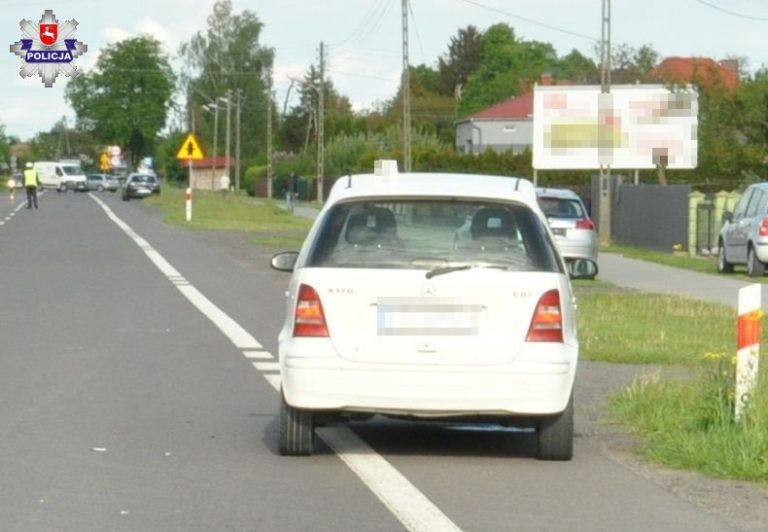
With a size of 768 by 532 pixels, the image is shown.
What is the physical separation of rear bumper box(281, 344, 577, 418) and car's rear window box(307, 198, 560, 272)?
0.54m

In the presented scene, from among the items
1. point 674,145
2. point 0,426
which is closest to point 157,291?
point 0,426

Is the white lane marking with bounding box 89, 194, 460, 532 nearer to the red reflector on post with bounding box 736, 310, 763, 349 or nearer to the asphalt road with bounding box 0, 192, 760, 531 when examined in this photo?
the asphalt road with bounding box 0, 192, 760, 531

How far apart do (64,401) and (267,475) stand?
3.16 metres

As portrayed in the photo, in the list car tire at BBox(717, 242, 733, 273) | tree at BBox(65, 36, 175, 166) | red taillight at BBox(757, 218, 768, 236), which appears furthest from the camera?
tree at BBox(65, 36, 175, 166)

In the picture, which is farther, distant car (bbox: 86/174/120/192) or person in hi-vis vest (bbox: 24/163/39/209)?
distant car (bbox: 86/174/120/192)

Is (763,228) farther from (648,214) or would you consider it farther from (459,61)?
(459,61)

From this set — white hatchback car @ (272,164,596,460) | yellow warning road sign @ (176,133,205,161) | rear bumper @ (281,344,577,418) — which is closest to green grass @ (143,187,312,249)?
yellow warning road sign @ (176,133,205,161)

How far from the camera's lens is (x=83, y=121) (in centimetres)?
15912

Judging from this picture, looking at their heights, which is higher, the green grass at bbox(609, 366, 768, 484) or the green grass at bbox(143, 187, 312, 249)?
the green grass at bbox(609, 366, 768, 484)

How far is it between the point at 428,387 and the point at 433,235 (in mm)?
818

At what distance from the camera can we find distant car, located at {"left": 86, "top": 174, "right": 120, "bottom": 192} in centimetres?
13025

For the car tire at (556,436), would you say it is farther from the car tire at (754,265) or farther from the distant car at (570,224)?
the car tire at (754,265)

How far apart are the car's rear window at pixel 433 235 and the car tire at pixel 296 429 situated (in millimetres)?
847

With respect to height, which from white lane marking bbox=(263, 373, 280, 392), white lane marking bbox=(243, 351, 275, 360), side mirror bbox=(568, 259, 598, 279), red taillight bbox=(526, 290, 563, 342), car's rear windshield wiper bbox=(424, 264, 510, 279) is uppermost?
car's rear windshield wiper bbox=(424, 264, 510, 279)
